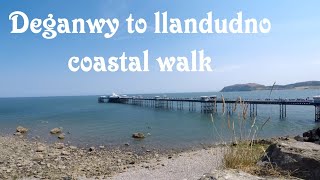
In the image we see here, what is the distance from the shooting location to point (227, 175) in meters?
3.53

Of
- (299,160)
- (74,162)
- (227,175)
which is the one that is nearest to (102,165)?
(74,162)

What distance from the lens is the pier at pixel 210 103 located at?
18.3 meters

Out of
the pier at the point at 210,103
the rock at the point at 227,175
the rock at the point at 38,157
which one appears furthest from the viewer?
the rock at the point at 38,157

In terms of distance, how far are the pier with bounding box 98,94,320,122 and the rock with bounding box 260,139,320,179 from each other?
0.69 meters

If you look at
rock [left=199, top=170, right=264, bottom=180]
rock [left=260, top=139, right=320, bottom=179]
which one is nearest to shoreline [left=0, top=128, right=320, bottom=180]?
rock [left=260, top=139, right=320, bottom=179]

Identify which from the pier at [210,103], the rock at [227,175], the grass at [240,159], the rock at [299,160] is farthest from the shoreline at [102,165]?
the rock at [227,175]

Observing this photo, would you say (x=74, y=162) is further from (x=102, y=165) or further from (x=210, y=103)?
(x=210, y=103)

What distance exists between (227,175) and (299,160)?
5.38ft

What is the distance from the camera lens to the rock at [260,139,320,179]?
14.5 feet

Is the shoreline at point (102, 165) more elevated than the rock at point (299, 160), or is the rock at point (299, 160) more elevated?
the rock at point (299, 160)

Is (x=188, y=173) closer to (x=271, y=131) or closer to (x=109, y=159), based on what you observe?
(x=109, y=159)

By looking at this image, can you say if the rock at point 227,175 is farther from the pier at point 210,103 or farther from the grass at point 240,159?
the pier at point 210,103

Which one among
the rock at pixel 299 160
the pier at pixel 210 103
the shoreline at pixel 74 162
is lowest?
the shoreline at pixel 74 162

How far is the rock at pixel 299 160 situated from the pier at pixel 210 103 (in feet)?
2.28
